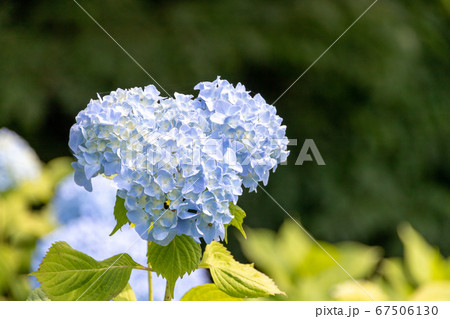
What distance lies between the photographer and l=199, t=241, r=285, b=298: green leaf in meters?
0.64

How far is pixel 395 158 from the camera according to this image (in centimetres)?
255

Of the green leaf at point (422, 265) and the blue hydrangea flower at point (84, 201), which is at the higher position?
the green leaf at point (422, 265)

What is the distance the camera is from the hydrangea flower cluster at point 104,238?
765 mm

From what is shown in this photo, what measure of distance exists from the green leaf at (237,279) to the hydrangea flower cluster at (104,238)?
5 centimetres

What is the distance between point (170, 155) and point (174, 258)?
135 mm

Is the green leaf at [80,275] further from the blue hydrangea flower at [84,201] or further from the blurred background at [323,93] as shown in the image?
the blurred background at [323,93]

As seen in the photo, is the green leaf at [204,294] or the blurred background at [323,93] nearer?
the green leaf at [204,294]

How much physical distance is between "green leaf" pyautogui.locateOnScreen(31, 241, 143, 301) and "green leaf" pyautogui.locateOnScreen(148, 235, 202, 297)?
45 mm

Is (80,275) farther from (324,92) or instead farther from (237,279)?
(324,92)

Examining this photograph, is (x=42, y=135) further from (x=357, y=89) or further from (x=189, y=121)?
(x=189, y=121)

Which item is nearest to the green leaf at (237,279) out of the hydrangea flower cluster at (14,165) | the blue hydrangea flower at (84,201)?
the blue hydrangea flower at (84,201)

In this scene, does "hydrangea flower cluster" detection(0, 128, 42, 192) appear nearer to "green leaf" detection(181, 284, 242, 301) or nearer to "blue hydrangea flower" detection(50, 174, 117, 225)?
"blue hydrangea flower" detection(50, 174, 117, 225)
